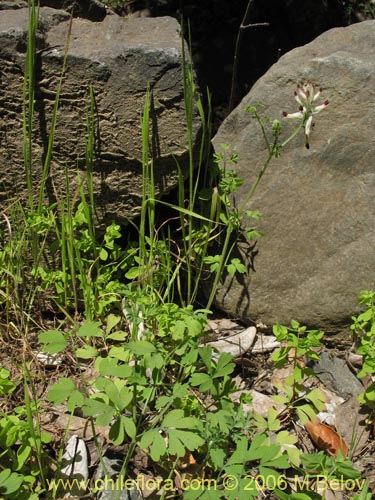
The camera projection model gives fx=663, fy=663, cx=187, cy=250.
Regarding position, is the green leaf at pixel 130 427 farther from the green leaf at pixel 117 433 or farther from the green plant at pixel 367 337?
the green plant at pixel 367 337

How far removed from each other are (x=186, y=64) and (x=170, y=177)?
0.46 meters

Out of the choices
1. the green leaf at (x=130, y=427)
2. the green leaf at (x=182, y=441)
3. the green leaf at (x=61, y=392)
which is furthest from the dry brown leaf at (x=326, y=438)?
the green leaf at (x=61, y=392)

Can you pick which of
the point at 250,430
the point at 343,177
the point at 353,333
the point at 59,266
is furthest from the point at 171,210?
the point at 250,430

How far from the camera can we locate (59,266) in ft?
9.44

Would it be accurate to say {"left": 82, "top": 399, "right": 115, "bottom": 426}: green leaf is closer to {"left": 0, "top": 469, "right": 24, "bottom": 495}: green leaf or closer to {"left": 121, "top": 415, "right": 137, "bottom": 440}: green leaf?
{"left": 121, "top": 415, "right": 137, "bottom": 440}: green leaf

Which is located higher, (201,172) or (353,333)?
(201,172)

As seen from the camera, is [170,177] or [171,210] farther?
[171,210]

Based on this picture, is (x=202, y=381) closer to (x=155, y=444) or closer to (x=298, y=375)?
(x=155, y=444)

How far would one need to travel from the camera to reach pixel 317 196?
2.83 meters

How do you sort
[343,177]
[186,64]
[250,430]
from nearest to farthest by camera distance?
1. [250,430]
2. [186,64]
3. [343,177]

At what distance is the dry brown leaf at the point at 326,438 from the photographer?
2.44 metres

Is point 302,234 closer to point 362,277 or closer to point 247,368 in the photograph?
point 362,277

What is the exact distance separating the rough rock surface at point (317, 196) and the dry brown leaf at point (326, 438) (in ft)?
1.59

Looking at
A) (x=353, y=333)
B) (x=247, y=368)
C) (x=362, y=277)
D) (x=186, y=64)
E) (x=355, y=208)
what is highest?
(x=186, y=64)
